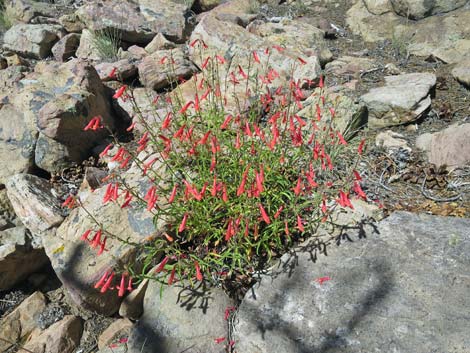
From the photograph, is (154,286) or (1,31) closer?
(154,286)

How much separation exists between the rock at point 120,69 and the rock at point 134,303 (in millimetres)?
3562

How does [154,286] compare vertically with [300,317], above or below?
below

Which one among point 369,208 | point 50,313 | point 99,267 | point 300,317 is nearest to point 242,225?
point 300,317

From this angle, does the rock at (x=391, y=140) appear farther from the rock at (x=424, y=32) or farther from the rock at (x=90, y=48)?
the rock at (x=90, y=48)

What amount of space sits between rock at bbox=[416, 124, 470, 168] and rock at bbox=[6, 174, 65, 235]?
12.2 feet

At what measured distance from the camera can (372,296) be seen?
2.68m

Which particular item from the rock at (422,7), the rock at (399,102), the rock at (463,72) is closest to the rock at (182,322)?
the rock at (399,102)

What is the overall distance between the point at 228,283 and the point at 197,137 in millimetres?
1541

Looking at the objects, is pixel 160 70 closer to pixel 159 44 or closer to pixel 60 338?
pixel 159 44

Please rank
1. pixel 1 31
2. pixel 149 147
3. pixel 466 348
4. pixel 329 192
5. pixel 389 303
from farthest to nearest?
pixel 1 31 → pixel 149 147 → pixel 329 192 → pixel 389 303 → pixel 466 348

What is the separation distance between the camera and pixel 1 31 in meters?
7.92

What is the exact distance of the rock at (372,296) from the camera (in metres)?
2.46

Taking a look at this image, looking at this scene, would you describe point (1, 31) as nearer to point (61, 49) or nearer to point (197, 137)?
point (61, 49)

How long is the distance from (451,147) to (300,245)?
185cm
